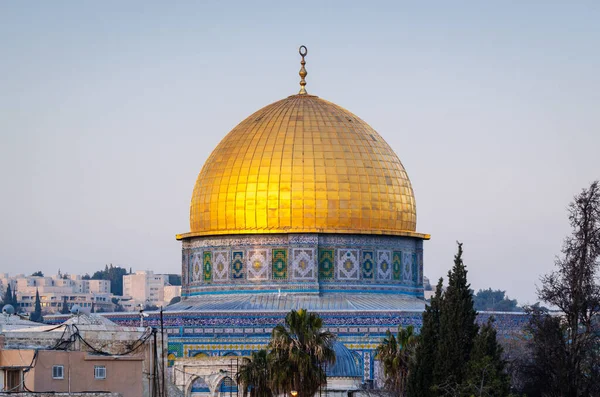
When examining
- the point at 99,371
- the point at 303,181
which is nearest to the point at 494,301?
the point at 303,181

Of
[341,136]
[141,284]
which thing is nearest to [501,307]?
[141,284]

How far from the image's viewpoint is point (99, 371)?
110ft

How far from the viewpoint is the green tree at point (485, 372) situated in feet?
105

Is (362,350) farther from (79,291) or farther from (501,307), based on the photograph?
(79,291)

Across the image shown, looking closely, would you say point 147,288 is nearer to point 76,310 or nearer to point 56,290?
point 56,290

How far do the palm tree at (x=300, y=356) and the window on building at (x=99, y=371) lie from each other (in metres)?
3.62

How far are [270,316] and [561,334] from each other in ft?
45.0

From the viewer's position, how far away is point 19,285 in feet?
451

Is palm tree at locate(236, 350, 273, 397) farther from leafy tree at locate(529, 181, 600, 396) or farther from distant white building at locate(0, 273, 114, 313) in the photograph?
distant white building at locate(0, 273, 114, 313)

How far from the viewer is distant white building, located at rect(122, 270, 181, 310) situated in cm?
12725

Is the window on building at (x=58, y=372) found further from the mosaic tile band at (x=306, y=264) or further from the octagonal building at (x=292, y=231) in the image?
the mosaic tile band at (x=306, y=264)

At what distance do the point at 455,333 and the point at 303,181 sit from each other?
1651cm

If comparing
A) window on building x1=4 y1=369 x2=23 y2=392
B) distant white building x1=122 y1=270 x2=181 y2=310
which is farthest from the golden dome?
distant white building x1=122 y1=270 x2=181 y2=310

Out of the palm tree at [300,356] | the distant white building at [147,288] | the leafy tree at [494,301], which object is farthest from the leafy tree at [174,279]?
the palm tree at [300,356]
